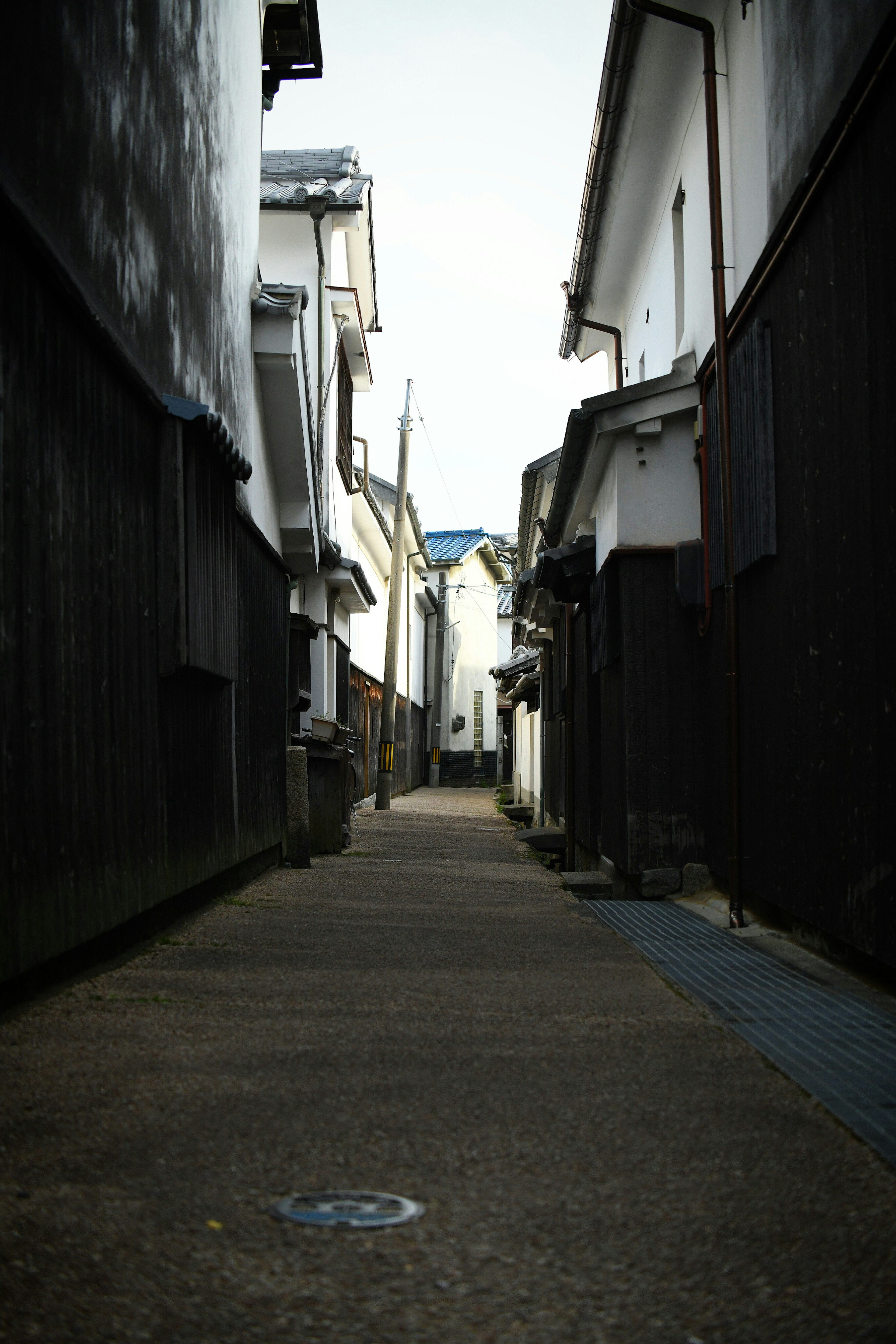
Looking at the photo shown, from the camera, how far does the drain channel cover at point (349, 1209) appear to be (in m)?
2.46

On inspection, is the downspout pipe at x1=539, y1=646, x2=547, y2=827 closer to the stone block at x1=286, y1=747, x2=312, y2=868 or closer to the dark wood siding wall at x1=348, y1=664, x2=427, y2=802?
the dark wood siding wall at x1=348, y1=664, x2=427, y2=802

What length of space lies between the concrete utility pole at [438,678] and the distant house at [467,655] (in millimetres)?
88

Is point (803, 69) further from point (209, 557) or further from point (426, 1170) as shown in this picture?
point (426, 1170)

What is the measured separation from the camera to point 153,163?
631 centimetres

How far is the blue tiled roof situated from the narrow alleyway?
3966 cm

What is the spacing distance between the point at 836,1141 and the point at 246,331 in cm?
866

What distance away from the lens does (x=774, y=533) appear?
Answer: 21.8 ft

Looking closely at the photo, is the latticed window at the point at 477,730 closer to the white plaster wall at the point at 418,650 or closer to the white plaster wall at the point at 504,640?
the white plaster wall at the point at 418,650

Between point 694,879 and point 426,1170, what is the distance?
6357mm

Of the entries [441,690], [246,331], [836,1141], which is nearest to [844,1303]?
[836,1141]

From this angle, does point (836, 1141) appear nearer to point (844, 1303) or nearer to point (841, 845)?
point (844, 1303)

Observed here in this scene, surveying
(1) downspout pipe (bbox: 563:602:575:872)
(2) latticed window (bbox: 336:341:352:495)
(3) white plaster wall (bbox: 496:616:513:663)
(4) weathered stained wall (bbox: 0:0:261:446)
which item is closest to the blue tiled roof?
(3) white plaster wall (bbox: 496:616:513:663)

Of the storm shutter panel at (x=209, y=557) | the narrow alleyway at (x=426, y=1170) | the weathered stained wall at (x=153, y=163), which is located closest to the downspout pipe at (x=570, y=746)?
the weathered stained wall at (x=153, y=163)

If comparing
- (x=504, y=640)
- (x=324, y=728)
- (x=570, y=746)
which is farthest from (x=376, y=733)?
(x=504, y=640)
